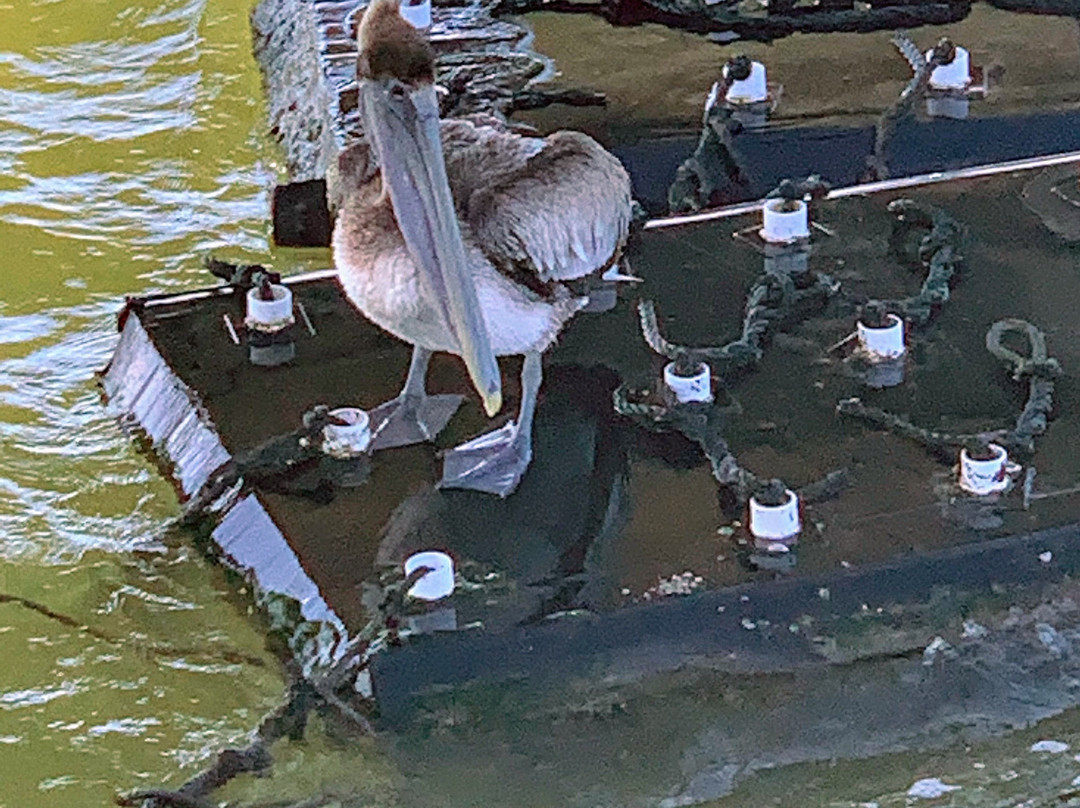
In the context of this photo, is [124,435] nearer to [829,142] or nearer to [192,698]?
[192,698]

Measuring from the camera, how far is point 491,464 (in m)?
3.04

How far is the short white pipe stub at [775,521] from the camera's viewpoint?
2.82m

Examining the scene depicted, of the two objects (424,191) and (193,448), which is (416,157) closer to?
(424,191)

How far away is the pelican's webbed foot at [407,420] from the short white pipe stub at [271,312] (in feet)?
1.30

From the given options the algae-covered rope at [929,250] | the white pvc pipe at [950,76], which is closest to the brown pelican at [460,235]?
the algae-covered rope at [929,250]

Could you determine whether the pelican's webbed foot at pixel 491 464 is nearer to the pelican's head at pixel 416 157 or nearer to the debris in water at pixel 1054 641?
the pelican's head at pixel 416 157

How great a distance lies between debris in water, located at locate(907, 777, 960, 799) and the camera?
2604 millimetres

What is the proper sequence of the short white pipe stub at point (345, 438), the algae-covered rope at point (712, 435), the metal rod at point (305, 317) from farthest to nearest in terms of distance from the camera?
1. the metal rod at point (305, 317)
2. the short white pipe stub at point (345, 438)
3. the algae-covered rope at point (712, 435)

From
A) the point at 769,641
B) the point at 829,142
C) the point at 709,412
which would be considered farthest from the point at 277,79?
the point at 769,641

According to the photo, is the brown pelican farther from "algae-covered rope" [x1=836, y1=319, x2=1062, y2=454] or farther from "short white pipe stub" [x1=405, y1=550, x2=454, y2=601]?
"algae-covered rope" [x1=836, y1=319, x2=1062, y2=454]

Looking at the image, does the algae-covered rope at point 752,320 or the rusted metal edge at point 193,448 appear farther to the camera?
the algae-covered rope at point 752,320

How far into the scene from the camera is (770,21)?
16.1 feet

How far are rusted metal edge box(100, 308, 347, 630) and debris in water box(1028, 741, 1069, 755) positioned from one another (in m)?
1.03

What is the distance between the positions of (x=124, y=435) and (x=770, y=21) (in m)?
2.21
